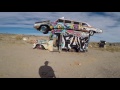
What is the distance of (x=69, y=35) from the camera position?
67.9 feet

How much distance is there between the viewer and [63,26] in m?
20.1

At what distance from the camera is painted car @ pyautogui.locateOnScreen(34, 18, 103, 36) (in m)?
19.1

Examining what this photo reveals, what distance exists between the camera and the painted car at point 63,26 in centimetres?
1906
